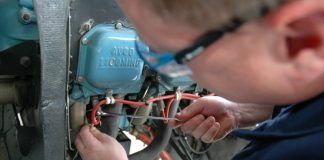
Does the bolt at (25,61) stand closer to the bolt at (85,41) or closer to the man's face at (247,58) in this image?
the bolt at (85,41)

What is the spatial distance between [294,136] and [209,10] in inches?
9.9

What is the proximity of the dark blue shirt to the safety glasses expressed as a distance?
0.55 ft

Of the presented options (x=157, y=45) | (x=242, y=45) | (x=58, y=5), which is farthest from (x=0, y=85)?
(x=242, y=45)

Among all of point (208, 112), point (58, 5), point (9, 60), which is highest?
point (58, 5)

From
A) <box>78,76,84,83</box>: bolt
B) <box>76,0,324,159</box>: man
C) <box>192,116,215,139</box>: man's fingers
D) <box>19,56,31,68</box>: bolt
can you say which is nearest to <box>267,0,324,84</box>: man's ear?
<box>76,0,324,159</box>: man

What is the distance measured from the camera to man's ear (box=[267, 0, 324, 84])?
411mm

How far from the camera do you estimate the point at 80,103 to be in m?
1.04

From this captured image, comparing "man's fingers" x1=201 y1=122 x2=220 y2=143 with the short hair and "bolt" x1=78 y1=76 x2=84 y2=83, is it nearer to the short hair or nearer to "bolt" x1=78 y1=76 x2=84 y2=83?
"bolt" x1=78 y1=76 x2=84 y2=83

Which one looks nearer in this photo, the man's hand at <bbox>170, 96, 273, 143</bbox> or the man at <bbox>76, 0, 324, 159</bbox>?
the man at <bbox>76, 0, 324, 159</bbox>

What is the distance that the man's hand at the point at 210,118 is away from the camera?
3.19ft

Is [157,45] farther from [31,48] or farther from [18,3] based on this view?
[31,48]

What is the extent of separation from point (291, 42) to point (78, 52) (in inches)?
23.1

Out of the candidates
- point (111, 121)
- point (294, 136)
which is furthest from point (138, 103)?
point (294, 136)

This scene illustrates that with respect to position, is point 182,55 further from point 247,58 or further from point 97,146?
point 97,146
